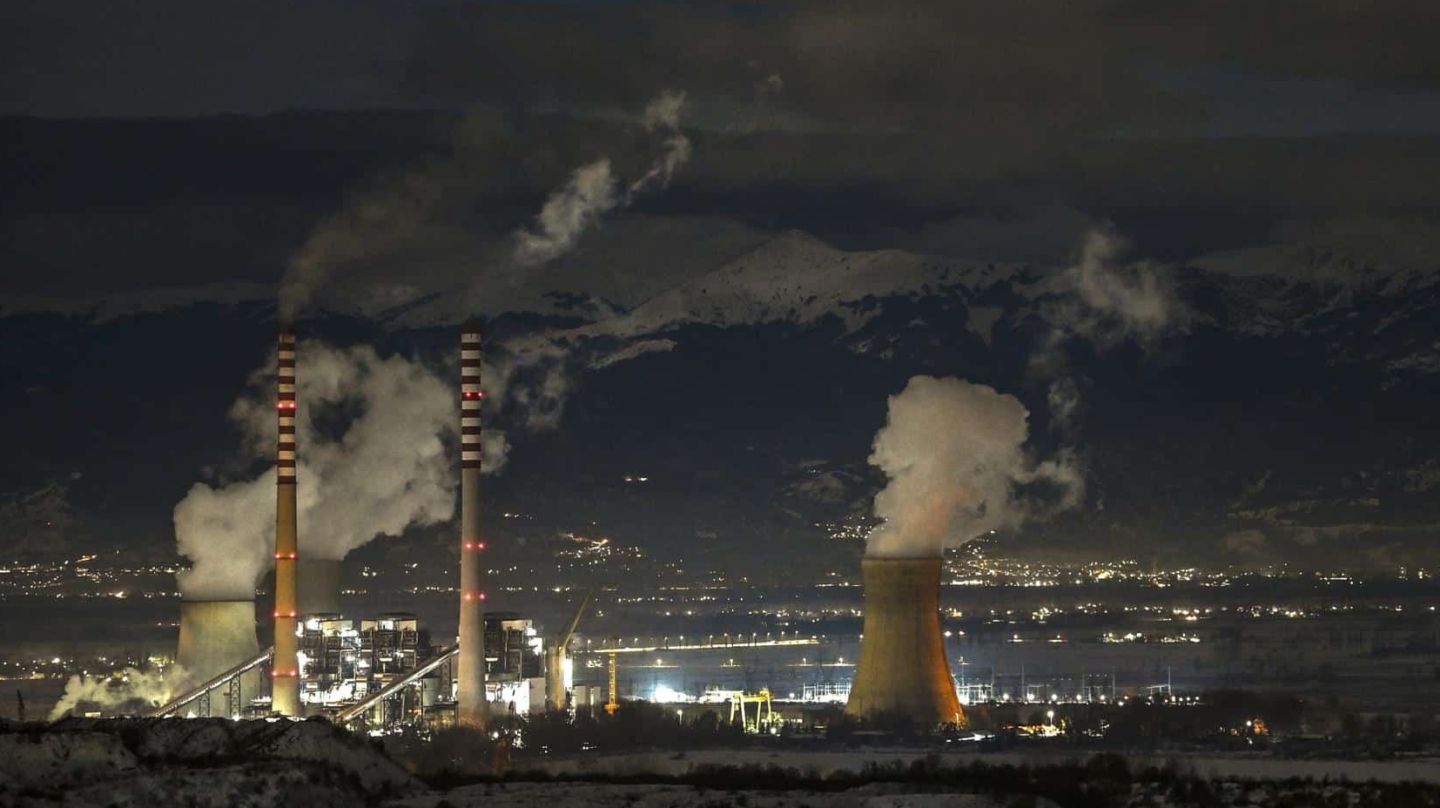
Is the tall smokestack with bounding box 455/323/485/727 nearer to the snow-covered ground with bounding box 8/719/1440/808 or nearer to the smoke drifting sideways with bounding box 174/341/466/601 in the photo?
the smoke drifting sideways with bounding box 174/341/466/601

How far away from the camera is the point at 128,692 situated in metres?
116

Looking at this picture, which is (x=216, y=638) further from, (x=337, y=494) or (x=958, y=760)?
(x=958, y=760)

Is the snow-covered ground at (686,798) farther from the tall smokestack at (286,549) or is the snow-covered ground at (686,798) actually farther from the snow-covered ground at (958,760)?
the tall smokestack at (286,549)

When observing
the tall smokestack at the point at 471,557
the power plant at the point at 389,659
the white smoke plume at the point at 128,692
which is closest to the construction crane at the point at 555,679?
the power plant at the point at 389,659

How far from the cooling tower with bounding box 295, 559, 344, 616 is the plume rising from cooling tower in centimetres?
2452

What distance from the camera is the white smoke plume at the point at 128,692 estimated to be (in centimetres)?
11188

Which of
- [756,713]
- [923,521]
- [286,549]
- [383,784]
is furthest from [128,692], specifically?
[383,784]

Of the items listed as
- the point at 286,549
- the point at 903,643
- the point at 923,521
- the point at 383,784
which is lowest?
the point at 383,784

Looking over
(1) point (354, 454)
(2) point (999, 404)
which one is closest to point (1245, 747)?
(2) point (999, 404)

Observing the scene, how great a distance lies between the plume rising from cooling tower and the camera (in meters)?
91.9

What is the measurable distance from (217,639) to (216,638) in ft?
0.28

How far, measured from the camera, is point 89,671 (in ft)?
495

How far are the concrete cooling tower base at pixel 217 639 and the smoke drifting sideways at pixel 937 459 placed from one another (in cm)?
2567

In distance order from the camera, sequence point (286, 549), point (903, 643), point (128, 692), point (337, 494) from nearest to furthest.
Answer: point (903, 643) → point (286, 549) → point (128, 692) → point (337, 494)
